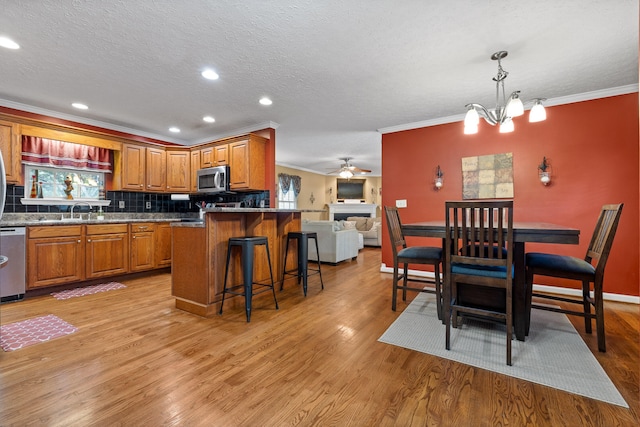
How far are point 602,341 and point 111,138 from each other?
590cm

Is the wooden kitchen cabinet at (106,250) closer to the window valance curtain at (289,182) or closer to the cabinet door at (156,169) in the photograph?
the cabinet door at (156,169)

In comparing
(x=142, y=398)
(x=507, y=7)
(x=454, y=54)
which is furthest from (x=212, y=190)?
(x=507, y=7)

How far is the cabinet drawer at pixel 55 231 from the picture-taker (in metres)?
3.22

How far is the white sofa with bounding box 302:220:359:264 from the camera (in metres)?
5.07

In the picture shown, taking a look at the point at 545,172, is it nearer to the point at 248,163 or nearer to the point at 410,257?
the point at 410,257

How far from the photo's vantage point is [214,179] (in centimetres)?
451

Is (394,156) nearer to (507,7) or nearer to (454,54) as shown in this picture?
(454,54)

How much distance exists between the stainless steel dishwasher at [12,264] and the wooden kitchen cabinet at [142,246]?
1.13 meters

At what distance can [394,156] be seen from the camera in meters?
4.52

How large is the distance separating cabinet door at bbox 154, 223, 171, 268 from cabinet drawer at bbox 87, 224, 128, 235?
0.47 m

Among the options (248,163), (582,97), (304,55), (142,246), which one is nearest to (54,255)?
(142,246)

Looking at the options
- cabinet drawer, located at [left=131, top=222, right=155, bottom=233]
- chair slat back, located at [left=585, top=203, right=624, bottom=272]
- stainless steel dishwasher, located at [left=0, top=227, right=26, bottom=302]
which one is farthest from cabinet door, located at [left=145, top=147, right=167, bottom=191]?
chair slat back, located at [left=585, top=203, right=624, bottom=272]

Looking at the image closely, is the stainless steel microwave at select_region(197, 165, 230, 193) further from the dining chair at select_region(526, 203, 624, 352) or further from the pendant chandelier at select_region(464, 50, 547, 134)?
the dining chair at select_region(526, 203, 624, 352)

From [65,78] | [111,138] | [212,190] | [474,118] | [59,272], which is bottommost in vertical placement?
[59,272]
